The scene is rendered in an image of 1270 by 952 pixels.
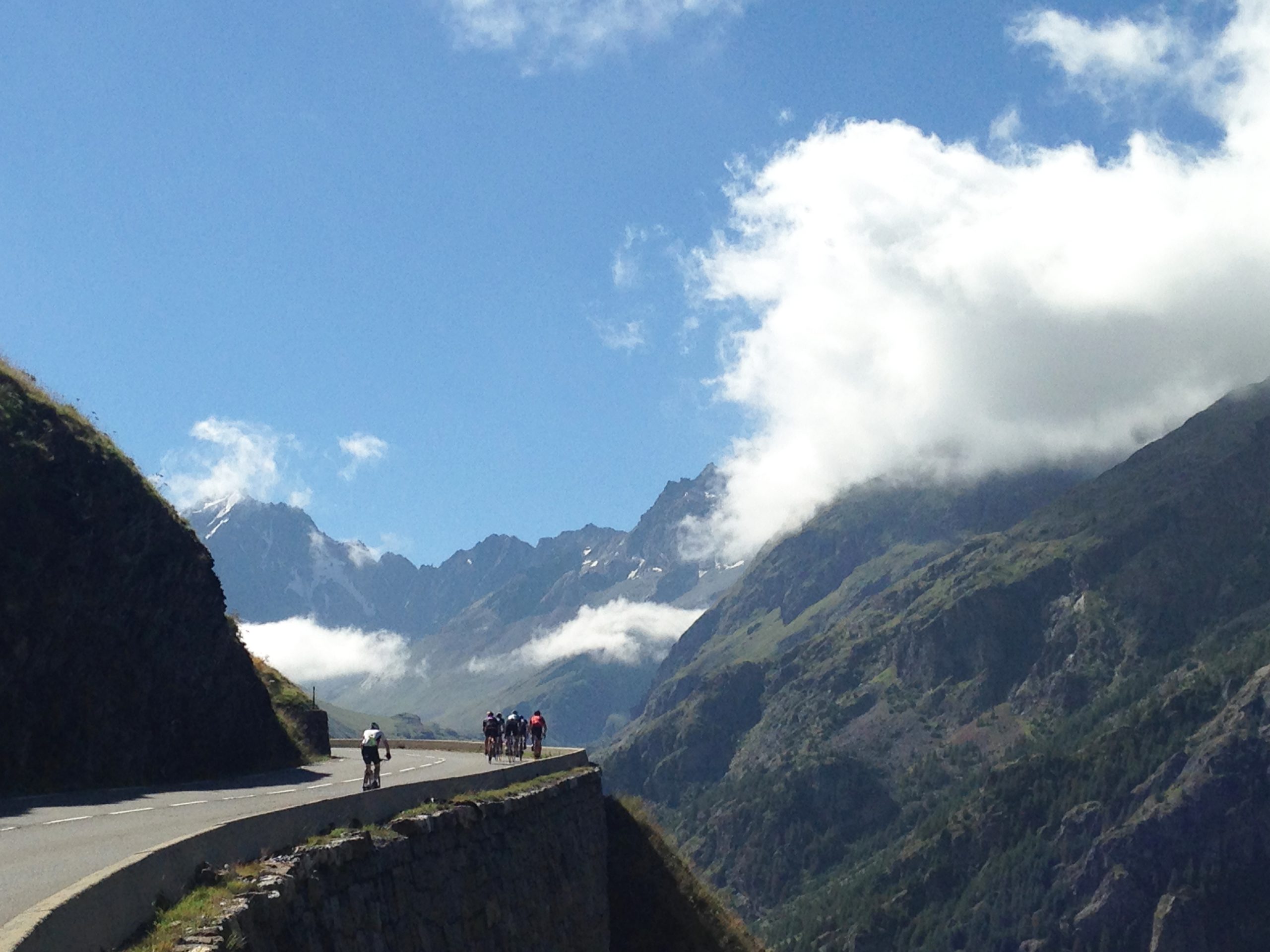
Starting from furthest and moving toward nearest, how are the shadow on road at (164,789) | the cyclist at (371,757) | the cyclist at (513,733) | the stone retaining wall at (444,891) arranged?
Answer: 1. the cyclist at (513,733)
2. the cyclist at (371,757)
3. the shadow on road at (164,789)
4. the stone retaining wall at (444,891)

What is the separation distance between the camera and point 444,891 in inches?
968

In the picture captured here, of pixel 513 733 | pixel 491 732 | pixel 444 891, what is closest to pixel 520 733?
pixel 513 733

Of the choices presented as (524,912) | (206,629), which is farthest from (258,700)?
(524,912)

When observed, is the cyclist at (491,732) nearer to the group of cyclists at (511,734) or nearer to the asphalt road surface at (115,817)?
the group of cyclists at (511,734)

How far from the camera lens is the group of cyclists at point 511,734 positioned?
5966cm

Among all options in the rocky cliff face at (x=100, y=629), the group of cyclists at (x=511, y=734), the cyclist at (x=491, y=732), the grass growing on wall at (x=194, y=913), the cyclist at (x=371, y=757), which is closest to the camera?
the grass growing on wall at (x=194, y=913)

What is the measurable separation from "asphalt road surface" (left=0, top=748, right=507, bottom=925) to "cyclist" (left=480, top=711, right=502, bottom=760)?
29.1 feet

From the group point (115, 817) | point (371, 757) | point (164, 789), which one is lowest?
point (115, 817)

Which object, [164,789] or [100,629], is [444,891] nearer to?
[164,789]

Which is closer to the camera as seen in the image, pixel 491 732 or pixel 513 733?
pixel 491 732

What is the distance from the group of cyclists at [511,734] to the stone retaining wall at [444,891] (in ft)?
51.7

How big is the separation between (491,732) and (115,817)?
107 ft

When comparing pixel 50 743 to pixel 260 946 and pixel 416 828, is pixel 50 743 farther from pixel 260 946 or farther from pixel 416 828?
pixel 260 946

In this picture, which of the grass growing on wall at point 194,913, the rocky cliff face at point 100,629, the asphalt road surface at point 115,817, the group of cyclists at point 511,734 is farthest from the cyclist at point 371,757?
the group of cyclists at point 511,734
